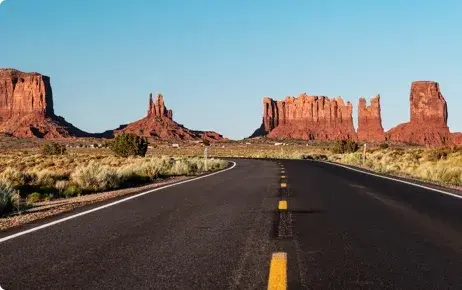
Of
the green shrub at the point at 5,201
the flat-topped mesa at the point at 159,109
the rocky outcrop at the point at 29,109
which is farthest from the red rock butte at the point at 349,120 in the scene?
the green shrub at the point at 5,201

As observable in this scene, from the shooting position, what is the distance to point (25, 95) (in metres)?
168

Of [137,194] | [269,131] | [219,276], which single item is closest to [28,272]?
[219,276]

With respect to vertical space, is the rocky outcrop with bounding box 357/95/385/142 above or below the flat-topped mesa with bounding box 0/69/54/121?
below

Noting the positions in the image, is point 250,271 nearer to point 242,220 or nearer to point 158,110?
point 242,220

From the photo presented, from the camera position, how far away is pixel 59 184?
1844 cm

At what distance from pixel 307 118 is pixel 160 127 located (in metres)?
52.3

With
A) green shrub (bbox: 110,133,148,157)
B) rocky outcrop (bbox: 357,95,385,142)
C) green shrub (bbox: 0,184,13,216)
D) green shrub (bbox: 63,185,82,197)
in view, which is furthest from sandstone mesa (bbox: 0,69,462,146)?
green shrub (bbox: 0,184,13,216)

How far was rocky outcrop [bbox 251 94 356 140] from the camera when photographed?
182m

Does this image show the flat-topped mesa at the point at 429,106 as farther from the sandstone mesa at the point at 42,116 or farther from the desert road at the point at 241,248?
the desert road at the point at 241,248

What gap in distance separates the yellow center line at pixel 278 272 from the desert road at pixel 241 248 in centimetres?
1

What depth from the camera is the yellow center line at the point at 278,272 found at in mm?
4870

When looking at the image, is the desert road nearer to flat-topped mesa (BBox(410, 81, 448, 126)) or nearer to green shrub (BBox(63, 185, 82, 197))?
green shrub (BBox(63, 185, 82, 197))

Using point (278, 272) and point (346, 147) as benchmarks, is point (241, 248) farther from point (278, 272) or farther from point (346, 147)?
point (346, 147)

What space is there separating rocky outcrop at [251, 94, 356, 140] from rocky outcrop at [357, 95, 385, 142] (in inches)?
173
